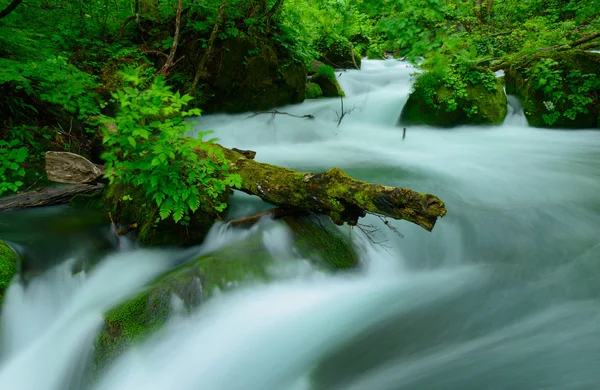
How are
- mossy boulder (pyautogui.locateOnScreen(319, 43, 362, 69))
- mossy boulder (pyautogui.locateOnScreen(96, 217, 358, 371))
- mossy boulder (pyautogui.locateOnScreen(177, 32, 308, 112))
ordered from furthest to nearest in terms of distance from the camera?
1. mossy boulder (pyautogui.locateOnScreen(319, 43, 362, 69))
2. mossy boulder (pyautogui.locateOnScreen(177, 32, 308, 112))
3. mossy boulder (pyautogui.locateOnScreen(96, 217, 358, 371))

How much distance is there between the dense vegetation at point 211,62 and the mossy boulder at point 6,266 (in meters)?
0.84

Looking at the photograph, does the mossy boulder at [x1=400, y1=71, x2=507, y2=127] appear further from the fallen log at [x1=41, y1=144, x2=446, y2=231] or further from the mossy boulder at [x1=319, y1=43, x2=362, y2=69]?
the fallen log at [x1=41, y1=144, x2=446, y2=231]

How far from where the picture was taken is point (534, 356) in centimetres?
256

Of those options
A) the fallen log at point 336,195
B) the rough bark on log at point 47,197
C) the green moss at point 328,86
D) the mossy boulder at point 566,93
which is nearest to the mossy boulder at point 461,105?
the mossy boulder at point 566,93

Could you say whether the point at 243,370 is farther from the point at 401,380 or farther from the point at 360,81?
the point at 360,81

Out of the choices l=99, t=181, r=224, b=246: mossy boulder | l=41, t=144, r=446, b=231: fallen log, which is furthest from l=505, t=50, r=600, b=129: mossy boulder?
l=99, t=181, r=224, b=246: mossy boulder

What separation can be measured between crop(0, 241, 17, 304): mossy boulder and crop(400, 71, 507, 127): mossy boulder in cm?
853

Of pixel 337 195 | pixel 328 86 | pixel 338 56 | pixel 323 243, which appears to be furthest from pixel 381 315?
pixel 338 56

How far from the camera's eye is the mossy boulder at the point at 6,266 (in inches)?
108

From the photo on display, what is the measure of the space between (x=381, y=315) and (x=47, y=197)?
12.6 ft

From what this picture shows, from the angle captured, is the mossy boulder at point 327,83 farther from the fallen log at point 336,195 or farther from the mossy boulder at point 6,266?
the mossy boulder at point 6,266

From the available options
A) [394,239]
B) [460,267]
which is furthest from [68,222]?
[460,267]

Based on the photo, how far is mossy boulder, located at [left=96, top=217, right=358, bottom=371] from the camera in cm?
256

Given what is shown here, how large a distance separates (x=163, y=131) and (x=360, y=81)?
1099cm
